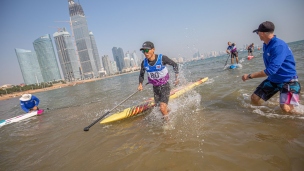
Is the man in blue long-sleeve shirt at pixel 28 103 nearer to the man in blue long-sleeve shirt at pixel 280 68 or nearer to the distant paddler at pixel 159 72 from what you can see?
the distant paddler at pixel 159 72

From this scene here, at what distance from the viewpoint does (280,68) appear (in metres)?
3.70

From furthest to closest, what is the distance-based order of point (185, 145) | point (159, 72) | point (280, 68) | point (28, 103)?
point (28, 103) → point (159, 72) → point (280, 68) → point (185, 145)

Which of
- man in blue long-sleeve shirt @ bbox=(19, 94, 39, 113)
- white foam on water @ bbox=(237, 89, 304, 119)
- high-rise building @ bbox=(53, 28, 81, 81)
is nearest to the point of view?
white foam on water @ bbox=(237, 89, 304, 119)

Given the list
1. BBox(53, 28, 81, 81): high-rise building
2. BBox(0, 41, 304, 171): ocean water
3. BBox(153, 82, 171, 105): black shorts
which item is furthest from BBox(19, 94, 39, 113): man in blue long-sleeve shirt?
BBox(53, 28, 81, 81): high-rise building

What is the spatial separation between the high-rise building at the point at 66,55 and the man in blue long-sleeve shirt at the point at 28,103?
194291 mm

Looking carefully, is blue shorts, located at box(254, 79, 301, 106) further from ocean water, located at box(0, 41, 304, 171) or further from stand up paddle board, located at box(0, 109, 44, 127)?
stand up paddle board, located at box(0, 109, 44, 127)

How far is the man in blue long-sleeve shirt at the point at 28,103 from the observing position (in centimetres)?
991

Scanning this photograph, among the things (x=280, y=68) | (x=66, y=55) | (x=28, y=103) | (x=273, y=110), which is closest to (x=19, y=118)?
(x=28, y=103)

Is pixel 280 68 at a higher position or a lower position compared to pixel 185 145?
higher

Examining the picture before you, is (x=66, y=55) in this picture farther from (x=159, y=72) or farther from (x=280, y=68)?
(x=280, y=68)

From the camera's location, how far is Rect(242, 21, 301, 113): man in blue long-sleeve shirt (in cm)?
347

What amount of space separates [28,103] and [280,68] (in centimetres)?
1266

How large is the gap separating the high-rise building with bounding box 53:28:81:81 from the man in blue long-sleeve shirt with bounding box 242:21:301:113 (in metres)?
205

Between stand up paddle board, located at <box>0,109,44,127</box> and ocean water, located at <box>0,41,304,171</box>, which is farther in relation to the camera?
stand up paddle board, located at <box>0,109,44,127</box>
